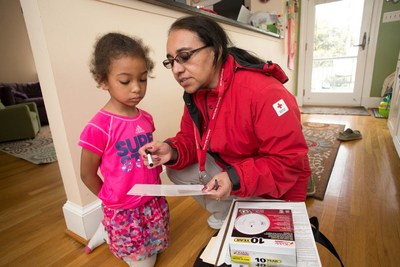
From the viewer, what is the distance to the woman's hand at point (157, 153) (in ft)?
2.60

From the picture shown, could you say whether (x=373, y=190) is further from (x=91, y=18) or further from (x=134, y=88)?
(x=91, y=18)

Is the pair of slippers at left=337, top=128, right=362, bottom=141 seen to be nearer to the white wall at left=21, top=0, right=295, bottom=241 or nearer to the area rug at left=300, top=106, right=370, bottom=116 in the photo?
the area rug at left=300, top=106, right=370, bottom=116

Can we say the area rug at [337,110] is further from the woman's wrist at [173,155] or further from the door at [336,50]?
the woman's wrist at [173,155]

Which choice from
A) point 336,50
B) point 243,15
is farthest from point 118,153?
point 336,50

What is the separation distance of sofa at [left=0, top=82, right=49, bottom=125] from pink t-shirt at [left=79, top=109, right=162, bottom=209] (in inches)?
125

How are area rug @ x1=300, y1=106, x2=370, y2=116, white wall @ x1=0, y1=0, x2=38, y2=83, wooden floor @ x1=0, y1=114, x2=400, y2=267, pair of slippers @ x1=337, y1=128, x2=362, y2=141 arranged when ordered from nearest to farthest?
wooden floor @ x1=0, y1=114, x2=400, y2=267 < pair of slippers @ x1=337, y1=128, x2=362, y2=141 < area rug @ x1=300, y1=106, x2=370, y2=116 < white wall @ x1=0, y1=0, x2=38, y2=83

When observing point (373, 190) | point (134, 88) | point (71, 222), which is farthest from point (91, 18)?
point (373, 190)

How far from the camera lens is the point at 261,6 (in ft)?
10.1

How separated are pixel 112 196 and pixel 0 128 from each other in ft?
9.92

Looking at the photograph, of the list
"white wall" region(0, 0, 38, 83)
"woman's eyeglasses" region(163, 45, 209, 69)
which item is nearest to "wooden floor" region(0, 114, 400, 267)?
"woman's eyeglasses" region(163, 45, 209, 69)

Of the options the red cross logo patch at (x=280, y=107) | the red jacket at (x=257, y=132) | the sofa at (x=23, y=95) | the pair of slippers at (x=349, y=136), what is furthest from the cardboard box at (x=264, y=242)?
the sofa at (x=23, y=95)

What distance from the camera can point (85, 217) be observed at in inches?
43.8

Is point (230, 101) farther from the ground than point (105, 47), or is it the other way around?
point (105, 47)

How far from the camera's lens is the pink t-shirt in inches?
30.8
